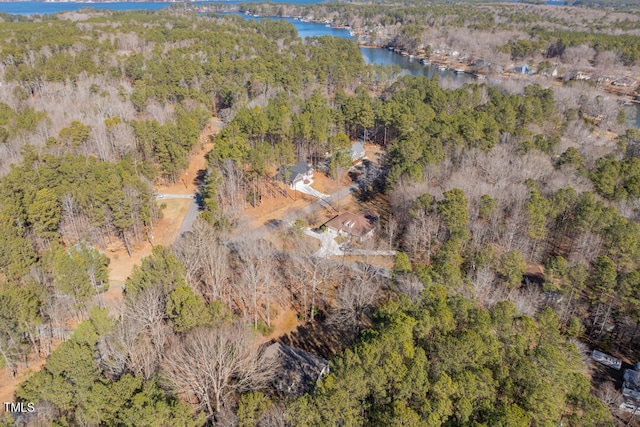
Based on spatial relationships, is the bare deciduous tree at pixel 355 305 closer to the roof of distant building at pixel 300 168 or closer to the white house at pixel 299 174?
the white house at pixel 299 174

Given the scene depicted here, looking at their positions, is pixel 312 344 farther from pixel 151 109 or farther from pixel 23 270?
pixel 151 109

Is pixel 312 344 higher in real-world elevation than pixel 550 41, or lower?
lower

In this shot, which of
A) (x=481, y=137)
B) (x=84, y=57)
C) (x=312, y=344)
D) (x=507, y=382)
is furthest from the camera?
(x=84, y=57)

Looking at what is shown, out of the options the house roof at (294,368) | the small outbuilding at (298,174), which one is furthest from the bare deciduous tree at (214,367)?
the small outbuilding at (298,174)

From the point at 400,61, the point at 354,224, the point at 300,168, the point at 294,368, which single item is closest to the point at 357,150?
the point at 300,168

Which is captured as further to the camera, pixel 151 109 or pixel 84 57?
pixel 84 57

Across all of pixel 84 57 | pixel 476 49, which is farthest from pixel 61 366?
pixel 476 49

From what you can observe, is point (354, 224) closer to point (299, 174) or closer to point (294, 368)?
point (299, 174)
